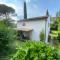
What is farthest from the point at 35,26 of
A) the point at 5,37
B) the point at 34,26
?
the point at 5,37

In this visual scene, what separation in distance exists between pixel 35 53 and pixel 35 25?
1.36 m

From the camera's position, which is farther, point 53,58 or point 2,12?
point 2,12

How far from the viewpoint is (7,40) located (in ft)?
10.7

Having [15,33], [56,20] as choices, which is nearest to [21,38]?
[15,33]

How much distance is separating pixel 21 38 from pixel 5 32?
0.94ft

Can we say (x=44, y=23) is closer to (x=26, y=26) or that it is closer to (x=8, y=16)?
(x=26, y=26)

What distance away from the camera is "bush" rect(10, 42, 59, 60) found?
1945 mm

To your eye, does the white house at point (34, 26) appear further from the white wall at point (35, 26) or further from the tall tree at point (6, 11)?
the tall tree at point (6, 11)

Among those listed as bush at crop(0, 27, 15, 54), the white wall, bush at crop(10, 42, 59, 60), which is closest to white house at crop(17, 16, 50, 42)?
the white wall

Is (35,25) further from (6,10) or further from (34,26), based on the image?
(6,10)

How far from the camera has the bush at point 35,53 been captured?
195cm

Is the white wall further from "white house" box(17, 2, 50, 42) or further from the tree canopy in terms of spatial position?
the tree canopy

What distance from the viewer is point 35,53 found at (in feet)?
6.47

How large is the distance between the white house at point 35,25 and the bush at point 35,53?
1227mm
